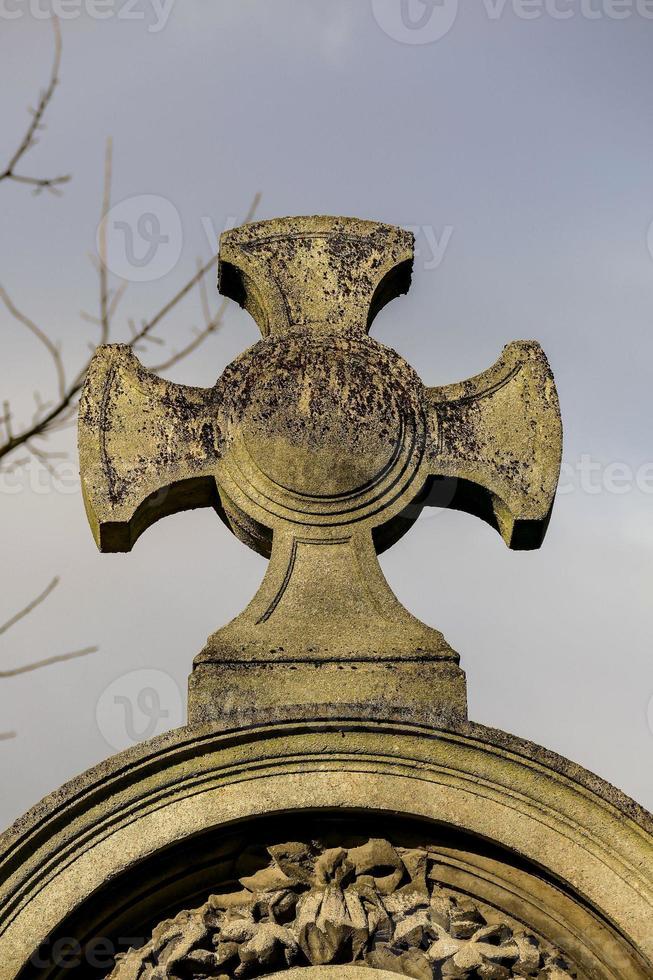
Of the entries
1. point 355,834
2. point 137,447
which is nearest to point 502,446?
point 137,447

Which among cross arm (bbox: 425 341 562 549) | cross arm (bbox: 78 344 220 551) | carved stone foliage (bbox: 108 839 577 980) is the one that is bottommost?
carved stone foliage (bbox: 108 839 577 980)

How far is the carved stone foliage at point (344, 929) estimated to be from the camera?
5.38m

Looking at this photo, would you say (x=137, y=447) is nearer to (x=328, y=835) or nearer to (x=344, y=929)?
(x=328, y=835)

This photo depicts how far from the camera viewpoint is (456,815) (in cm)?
550

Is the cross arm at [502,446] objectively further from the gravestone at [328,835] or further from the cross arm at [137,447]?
the cross arm at [137,447]

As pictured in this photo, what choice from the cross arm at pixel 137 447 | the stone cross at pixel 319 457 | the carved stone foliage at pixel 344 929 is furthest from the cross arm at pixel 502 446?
the carved stone foliage at pixel 344 929

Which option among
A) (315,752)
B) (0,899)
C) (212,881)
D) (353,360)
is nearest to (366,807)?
(315,752)

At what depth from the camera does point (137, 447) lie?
652cm

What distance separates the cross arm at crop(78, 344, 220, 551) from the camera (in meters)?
6.43

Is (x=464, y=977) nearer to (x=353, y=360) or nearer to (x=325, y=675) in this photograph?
(x=325, y=675)

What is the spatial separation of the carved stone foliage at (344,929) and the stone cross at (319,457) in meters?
0.84

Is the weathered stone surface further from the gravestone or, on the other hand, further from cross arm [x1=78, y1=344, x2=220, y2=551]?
cross arm [x1=78, y1=344, x2=220, y2=551]

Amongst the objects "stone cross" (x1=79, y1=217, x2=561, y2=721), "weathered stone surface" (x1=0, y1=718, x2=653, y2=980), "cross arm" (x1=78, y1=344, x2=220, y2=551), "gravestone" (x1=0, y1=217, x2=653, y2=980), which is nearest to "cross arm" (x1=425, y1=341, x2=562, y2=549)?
"stone cross" (x1=79, y1=217, x2=561, y2=721)

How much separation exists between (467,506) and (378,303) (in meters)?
1.09
